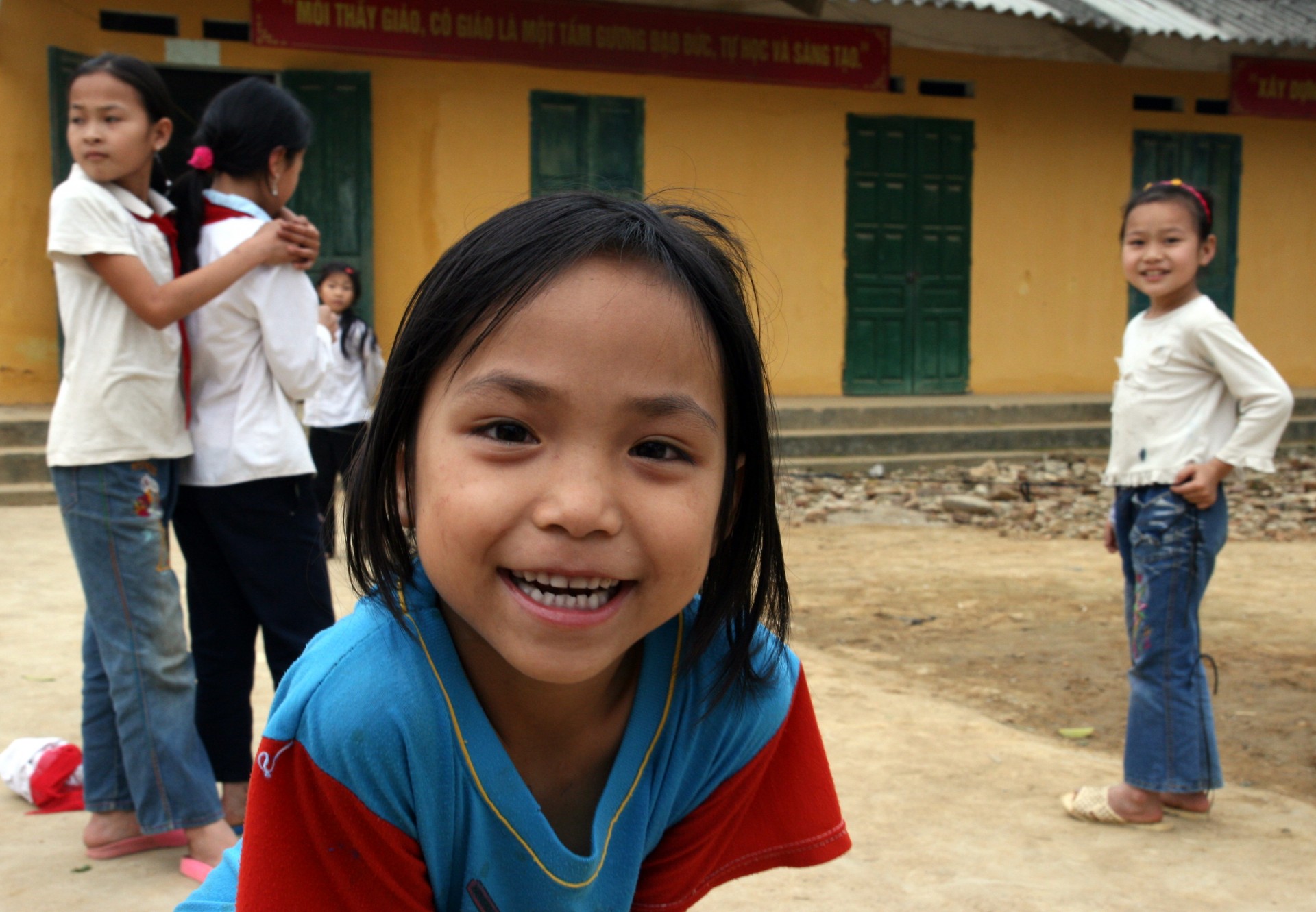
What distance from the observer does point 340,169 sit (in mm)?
9258

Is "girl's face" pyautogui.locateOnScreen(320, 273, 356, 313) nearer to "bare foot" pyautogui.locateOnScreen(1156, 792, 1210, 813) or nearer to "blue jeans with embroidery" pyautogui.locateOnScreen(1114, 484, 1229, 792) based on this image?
"blue jeans with embroidery" pyautogui.locateOnScreen(1114, 484, 1229, 792)

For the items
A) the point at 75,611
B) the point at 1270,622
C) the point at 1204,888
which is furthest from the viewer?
the point at 1270,622

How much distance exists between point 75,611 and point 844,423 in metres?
6.37

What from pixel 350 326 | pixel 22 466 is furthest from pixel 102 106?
pixel 22 466

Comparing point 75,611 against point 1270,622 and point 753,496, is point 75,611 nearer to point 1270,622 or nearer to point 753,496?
point 753,496

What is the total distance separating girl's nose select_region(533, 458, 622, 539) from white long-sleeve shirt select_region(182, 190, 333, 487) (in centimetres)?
162

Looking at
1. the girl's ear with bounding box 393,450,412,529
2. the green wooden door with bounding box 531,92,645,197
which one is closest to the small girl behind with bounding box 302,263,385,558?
the green wooden door with bounding box 531,92,645,197

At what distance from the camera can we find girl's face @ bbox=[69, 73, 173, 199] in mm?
2623

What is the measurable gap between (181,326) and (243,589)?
0.58 m

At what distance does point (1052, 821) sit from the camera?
311cm

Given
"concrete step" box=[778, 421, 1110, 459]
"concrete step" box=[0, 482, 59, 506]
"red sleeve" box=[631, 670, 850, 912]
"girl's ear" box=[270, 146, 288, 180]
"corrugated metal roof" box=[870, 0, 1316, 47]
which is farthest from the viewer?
"corrugated metal roof" box=[870, 0, 1316, 47]

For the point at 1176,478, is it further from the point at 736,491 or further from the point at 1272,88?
the point at 1272,88

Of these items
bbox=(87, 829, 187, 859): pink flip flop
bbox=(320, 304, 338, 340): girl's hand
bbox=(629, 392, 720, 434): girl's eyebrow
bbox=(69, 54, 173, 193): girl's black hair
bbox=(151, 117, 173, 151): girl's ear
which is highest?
bbox=(69, 54, 173, 193): girl's black hair

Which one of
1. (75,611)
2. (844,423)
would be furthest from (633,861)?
(844,423)
